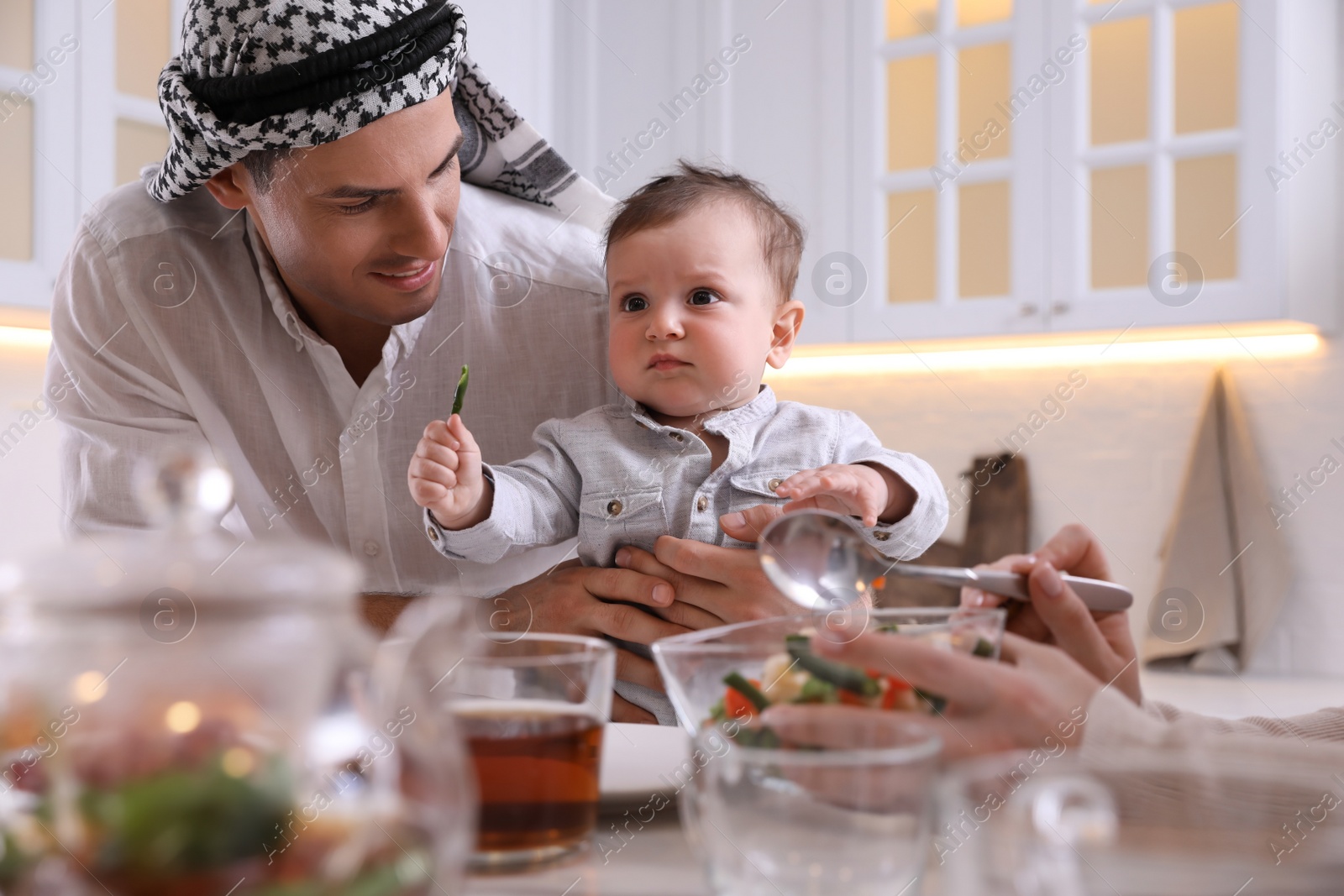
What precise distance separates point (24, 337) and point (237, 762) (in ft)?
8.41

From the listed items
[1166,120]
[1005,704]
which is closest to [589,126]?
[1166,120]

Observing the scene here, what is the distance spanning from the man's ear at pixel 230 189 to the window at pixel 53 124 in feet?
3.68

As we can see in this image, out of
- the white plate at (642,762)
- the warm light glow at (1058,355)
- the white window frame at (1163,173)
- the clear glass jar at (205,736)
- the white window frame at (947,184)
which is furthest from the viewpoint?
the white window frame at (947,184)

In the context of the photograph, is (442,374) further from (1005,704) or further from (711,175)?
(1005,704)

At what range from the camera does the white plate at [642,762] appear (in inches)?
24.5

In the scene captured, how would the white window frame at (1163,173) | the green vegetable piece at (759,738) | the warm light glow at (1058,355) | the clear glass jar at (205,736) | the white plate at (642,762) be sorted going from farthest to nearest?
1. the warm light glow at (1058,355)
2. the white window frame at (1163,173)
3. the white plate at (642,762)
4. the green vegetable piece at (759,738)
5. the clear glass jar at (205,736)

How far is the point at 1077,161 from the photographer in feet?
8.66

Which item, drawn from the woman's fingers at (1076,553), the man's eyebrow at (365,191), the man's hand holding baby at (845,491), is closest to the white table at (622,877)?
the woman's fingers at (1076,553)

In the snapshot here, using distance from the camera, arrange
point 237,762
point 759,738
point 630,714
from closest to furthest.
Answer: point 237,762 < point 759,738 < point 630,714

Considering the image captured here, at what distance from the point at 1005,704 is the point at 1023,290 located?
2339 mm

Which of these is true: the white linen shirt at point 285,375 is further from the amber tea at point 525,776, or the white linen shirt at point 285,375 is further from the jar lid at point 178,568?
the jar lid at point 178,568

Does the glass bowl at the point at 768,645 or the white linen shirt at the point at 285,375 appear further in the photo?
the white linen shirt at the point at 285,375

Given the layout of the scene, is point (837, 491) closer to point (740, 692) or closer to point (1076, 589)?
point (1076, 589)

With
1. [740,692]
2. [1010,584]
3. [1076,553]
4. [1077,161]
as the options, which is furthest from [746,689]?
[1077,161]
